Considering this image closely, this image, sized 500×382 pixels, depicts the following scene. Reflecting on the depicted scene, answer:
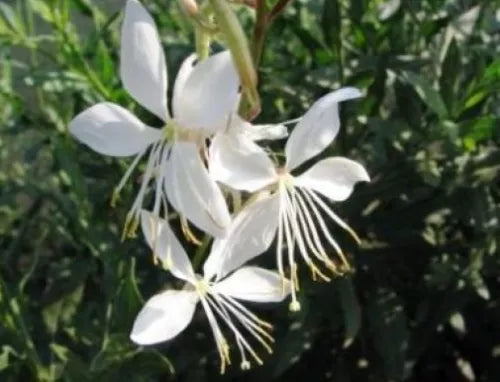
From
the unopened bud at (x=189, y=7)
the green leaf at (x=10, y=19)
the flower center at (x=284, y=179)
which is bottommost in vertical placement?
the green leaf at (x=10, y=19)

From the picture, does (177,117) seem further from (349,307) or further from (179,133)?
(349,307)

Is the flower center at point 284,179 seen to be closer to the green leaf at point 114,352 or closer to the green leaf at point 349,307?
the green leaf at point 114,352

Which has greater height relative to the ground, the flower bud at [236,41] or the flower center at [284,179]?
the flower bud at [236,41]

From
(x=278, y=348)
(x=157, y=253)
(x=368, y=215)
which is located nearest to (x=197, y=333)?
(x=278, y=348)

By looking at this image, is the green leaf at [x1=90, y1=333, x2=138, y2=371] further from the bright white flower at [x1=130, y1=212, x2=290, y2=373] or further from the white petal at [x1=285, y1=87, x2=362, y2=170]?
the white petal at [x1=285, y1=87, x2=362, y2=170]

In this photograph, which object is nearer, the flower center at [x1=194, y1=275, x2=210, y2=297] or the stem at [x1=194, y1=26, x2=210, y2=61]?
the stem at [x1=194, y1=26, x2=210, y2=61]

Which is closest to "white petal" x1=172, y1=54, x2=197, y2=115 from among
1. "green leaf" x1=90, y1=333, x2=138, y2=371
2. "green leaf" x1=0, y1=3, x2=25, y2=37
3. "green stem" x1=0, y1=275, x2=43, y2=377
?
"green leaf" x1=90, y1=333, x2=138, y2=371

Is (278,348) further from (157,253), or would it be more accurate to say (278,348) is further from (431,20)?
(157,253)

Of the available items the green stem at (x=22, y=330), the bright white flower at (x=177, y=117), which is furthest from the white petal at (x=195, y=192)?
the green stem at (x=22, y=330)

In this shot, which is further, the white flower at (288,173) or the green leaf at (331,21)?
the green leaf at (331,21)
